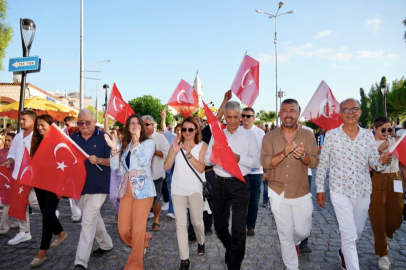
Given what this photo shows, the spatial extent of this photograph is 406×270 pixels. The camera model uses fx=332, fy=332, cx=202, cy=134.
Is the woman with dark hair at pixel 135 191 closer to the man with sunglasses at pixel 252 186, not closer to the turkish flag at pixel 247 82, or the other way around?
the man with sunglasses at pixel 252 186

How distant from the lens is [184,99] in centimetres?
812

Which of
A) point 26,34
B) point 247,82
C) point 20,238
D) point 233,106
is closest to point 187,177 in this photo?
point 233,106

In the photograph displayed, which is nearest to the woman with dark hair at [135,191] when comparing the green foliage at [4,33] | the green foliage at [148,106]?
the green foliage at [4,33]

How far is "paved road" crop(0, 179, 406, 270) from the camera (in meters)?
4.52

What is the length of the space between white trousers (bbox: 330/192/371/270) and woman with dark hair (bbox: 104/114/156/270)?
2294 millimetres

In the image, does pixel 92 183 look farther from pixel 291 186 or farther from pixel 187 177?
pixel 291 186

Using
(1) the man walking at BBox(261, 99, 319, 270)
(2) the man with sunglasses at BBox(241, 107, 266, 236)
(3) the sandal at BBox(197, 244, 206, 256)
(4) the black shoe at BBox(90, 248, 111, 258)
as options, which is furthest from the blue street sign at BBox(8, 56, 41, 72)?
(1) the man walking at BBox(261, 99, 319, 270)

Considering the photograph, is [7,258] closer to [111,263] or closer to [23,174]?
[23,174]

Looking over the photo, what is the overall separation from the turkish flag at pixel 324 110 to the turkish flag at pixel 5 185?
5365 millimetres

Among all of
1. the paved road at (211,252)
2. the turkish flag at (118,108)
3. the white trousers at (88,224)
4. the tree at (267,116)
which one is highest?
the tree at (267,116)

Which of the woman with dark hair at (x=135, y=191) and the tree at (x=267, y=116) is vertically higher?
the tree at (x=267, y=116)

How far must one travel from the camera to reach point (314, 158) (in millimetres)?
3936

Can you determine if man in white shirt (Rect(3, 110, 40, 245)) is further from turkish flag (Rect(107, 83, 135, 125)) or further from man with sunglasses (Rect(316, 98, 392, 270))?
man with sunglasses (Rect(316, 98, 392, 270))

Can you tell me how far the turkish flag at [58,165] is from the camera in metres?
4.64
